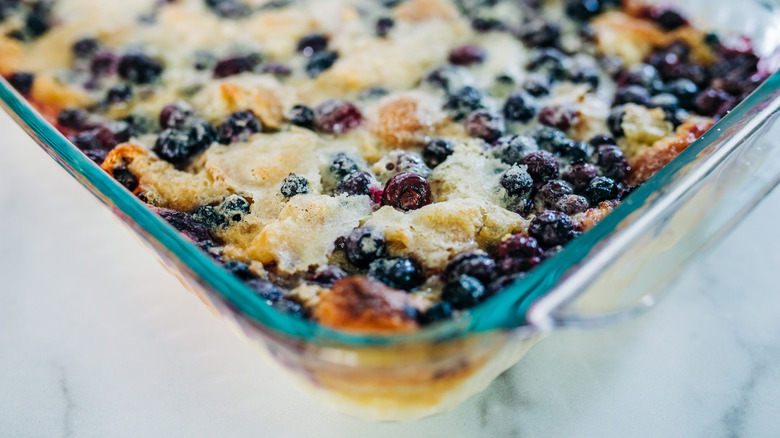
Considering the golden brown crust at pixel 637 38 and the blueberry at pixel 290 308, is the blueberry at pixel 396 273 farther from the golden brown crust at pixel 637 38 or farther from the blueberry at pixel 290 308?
the golden brown crust at pixel 637 38

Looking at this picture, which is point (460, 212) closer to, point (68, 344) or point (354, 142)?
point (354, 142)

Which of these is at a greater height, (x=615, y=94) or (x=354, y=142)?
(x=615, y=94)

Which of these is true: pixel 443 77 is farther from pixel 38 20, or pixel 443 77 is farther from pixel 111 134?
pixel 38 20

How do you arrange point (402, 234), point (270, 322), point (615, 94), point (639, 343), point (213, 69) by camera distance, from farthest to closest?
1. point (213, 69)
2. point (615, 94)
3. point (639, 343)
4. point (402, 234)
5. point (270, 322)

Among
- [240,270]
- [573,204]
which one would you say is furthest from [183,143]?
[573,204]

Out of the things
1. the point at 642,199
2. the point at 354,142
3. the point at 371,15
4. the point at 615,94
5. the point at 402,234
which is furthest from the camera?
the point at 371,15

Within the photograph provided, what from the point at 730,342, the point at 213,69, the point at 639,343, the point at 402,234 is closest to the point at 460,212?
the point at 402,234
